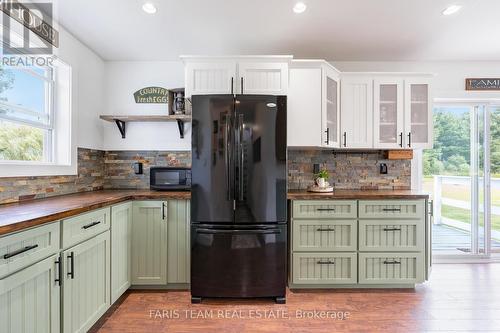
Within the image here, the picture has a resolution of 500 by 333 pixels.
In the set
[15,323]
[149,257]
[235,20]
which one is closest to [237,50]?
[235,20]

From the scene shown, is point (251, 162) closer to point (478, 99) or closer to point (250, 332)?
point (250, 332)

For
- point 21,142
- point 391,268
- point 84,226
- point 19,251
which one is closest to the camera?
point 19,251

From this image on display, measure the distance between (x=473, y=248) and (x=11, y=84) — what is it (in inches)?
204

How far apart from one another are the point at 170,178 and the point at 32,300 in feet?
5.33

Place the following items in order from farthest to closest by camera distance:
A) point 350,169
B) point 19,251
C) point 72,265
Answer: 1. point 350,169
2. point 72,265
3. point 19,251

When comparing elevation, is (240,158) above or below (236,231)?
above

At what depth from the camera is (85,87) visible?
9.60 ft

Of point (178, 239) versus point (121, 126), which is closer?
point (178, 239)

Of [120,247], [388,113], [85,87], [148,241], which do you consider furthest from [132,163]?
[388,113]

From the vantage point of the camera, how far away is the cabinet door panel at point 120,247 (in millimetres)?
2250

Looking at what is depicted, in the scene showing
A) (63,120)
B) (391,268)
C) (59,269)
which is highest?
(63,120)

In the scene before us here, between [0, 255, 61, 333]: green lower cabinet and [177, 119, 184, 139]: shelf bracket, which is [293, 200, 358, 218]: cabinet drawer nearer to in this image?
[177, 119, 184, 139]: shelf bracket

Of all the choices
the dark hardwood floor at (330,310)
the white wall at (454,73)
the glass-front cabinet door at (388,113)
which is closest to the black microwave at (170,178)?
the dark hardwood floor at (330,310)

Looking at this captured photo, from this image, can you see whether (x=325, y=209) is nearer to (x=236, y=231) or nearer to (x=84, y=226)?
(x=236, y=231)
